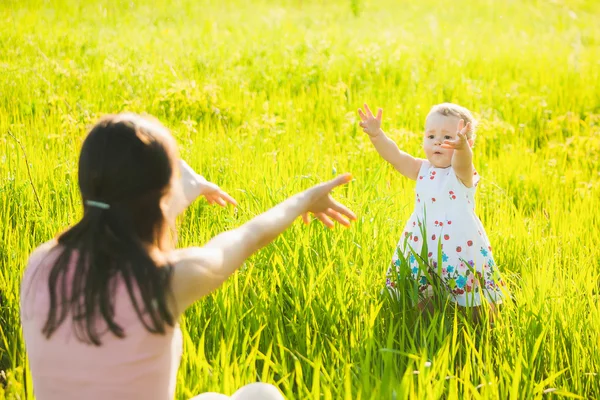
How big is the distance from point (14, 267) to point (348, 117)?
2.98m

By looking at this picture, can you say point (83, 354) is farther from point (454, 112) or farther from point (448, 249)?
point (454, 112)

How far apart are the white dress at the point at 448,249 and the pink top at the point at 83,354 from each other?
1394mm

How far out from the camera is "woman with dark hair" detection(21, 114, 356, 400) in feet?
5.02

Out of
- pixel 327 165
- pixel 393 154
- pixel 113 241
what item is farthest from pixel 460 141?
pixel 113 241

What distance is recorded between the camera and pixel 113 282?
5.03 feet

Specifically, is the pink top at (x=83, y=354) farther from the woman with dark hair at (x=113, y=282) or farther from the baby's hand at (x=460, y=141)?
the baby's hand at (x=460, y=141)

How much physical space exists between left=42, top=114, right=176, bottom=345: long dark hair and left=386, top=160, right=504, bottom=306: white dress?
54.8 inches

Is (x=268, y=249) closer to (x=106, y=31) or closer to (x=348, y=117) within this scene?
(x=348, y=117)

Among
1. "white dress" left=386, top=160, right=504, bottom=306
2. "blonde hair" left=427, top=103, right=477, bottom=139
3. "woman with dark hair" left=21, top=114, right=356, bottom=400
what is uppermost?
"blonde hair" left=427, top=103, right=477, bottom=139

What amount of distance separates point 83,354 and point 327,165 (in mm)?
2789

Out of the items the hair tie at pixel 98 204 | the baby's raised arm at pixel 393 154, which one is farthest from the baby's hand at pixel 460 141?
the hair tie at pixel 98 204

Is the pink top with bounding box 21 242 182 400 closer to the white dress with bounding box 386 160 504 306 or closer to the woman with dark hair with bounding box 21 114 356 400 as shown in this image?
the woman with dark hair with bounding box 21 114 356 400

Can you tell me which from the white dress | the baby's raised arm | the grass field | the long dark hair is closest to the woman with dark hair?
the long dark hair

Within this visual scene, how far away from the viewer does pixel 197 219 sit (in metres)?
3.48
